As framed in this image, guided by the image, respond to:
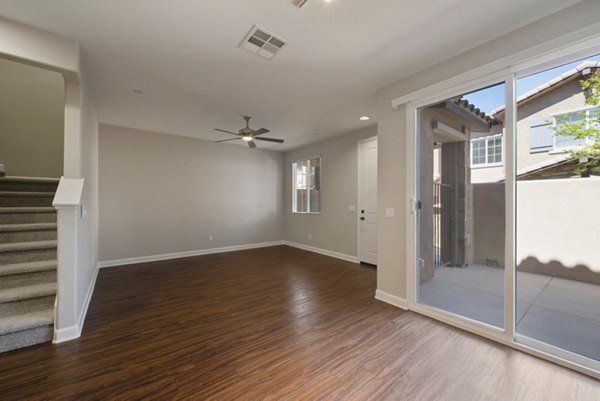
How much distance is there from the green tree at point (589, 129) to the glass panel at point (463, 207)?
0.47 m

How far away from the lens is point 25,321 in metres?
2.10

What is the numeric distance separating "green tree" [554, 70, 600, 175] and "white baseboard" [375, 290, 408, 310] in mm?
2011

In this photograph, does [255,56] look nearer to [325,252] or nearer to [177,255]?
[325,252]

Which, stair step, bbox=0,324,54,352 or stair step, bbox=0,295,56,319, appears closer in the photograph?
stair step, bbox=0,324,54,352

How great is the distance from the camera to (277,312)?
277 centimetres

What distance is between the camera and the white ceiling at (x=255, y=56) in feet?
6.18

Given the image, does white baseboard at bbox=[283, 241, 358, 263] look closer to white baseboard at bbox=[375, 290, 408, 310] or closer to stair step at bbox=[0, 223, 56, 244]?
white baseboard at bbox=[375, 290, 408, 310]

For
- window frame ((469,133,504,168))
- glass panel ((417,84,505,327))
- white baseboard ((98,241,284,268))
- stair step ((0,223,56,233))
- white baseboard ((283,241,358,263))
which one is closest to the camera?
window frame ((469,133,504,168))

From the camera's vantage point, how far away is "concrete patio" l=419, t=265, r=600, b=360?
6.61ft

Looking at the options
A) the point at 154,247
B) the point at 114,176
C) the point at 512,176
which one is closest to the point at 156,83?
the point at 114,176

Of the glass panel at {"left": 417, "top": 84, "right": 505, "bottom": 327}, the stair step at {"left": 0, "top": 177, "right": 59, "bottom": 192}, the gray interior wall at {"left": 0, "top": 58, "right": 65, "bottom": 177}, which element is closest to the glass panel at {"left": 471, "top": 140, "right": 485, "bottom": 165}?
the glass panel at {"left": 417, "top": 84, "right": 505, "bottom": 327}

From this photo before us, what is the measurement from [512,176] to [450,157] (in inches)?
28.2

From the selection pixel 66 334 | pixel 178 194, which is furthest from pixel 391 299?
pixel 178 194

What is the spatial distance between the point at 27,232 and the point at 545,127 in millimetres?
5348
